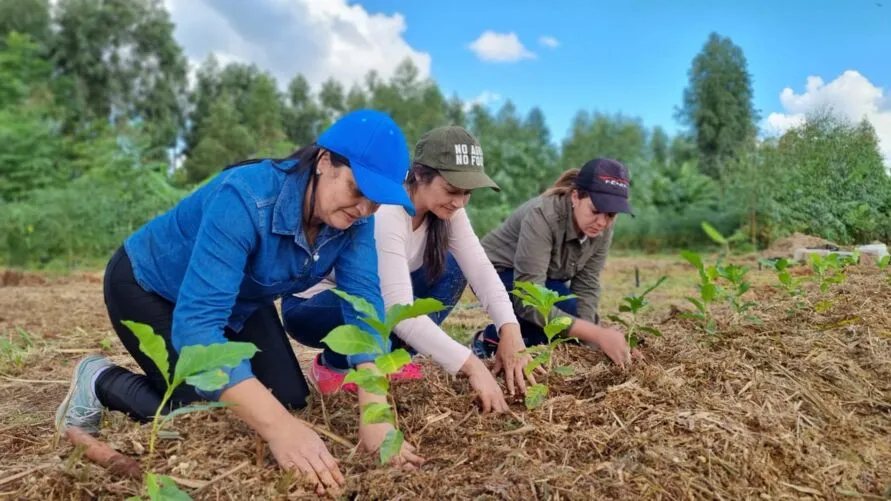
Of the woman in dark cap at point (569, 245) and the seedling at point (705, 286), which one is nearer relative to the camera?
the seedling at point (705, 286)

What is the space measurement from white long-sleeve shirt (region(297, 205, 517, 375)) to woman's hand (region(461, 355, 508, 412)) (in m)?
0.03

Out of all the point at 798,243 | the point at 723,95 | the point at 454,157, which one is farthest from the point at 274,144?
the point at 454,157

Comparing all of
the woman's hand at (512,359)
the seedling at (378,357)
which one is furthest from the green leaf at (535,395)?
the seedling at (378,357)

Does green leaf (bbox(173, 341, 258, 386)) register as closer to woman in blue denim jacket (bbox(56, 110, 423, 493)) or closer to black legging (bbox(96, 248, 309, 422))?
woman in blue denim jacket (bbox(56, 110, 423, 493))

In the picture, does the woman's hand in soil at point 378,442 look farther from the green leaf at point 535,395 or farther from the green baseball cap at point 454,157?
the green baseball cap at point 454,157

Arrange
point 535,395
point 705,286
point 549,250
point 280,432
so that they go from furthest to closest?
point 549,250 → point 705,286 → point 535,395 → point 280,432

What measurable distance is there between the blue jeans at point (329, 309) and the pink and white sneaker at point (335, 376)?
0.04 metres

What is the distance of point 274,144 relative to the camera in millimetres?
20141

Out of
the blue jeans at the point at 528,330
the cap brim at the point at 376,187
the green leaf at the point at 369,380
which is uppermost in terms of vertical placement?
the cap brim at the point at 376,187

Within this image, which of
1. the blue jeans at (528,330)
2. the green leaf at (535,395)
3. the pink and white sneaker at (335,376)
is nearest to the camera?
the green leaf at (535,395)

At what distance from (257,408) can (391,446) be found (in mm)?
343

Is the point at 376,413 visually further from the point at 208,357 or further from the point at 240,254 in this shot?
the point at 240,254

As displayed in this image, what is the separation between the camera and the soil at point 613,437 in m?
1.47

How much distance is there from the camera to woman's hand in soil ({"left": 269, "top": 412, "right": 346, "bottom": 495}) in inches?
59.4
